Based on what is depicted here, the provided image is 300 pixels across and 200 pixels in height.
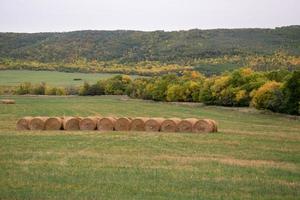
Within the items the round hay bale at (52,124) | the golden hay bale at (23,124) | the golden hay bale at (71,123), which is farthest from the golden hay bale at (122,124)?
the golden hay bale at (23,124)

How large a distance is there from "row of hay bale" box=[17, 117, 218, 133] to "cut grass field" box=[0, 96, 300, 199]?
3.73 m

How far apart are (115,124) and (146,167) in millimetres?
15544

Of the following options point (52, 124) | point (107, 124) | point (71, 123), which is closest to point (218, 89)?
point (107, 124)

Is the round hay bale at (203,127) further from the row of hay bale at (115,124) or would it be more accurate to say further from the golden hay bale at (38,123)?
the golden hay bale at (38,123)

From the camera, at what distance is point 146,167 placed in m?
20.6

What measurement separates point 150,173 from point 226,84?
6044 centimetres

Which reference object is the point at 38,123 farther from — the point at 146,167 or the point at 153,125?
the point at 146,167

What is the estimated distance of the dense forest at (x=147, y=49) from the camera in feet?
510

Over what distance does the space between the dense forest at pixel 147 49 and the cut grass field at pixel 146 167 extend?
117 m

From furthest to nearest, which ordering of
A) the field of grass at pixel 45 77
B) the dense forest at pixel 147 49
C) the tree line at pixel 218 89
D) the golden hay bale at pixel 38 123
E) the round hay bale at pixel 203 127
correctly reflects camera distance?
1. the dense forest at pixel 147 49
2. the field of grass at pixel 45 77
3. the tree line at pixel 218 89
4. the round hay bale at pixel 203 127
5. the golden hay bale at pixel 38 123

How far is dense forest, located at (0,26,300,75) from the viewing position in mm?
155375

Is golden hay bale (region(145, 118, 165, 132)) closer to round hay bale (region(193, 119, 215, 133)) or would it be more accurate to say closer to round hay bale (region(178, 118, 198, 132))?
round hay bale (region(178, 118, 198, 132))

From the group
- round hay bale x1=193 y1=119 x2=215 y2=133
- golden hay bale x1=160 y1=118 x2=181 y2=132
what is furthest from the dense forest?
golden hay bale x1=160 y1=118 x2=181 y2=132

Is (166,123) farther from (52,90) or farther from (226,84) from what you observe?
(52,90)
